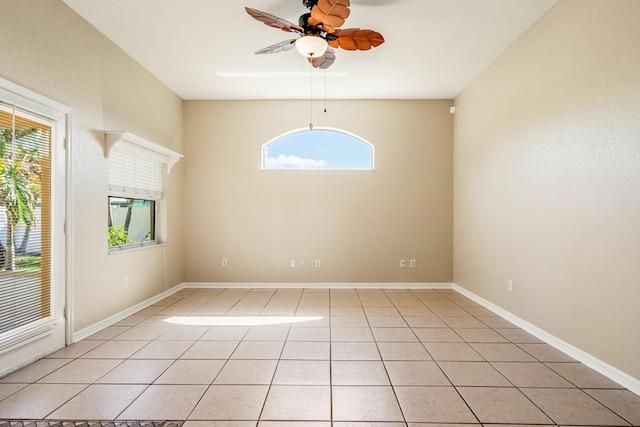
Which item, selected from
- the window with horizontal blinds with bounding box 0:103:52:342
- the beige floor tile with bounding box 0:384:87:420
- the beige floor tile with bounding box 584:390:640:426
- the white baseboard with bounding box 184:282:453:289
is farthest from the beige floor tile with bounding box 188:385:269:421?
the white baseboard with bounding box 184:282:453:289

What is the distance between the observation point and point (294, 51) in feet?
12.5

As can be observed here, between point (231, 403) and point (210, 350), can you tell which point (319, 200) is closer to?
point (210, 350)

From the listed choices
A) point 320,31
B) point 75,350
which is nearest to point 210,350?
point 75,350

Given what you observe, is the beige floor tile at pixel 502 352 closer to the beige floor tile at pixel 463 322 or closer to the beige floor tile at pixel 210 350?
the beige floor tile at pixel 463 322

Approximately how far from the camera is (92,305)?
3.32 m

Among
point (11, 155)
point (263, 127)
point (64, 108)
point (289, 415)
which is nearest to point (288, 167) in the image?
point (263, 127)

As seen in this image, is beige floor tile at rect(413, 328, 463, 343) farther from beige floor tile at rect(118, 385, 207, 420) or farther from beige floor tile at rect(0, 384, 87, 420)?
beige floor tile at rect(0, 384, 87, 420)

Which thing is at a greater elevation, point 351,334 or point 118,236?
point 118,236

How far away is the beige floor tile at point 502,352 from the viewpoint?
275cm

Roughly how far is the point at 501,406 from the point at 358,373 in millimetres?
944

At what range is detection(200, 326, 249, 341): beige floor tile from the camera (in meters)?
3.23

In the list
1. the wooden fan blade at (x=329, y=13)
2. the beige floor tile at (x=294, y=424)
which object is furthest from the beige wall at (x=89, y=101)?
the beige floor tile at (x=294, y=424)

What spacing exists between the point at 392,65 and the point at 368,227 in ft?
8.02

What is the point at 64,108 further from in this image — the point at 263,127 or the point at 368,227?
the point at 368,227
